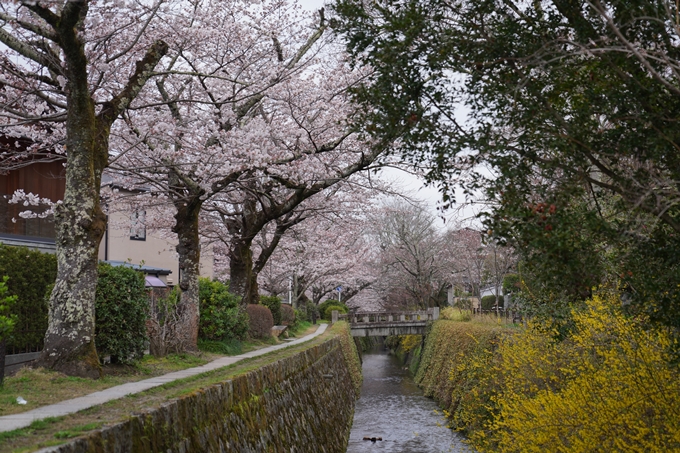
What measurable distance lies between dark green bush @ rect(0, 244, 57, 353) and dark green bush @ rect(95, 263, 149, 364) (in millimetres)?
1393

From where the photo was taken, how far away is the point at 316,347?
16.8 metres

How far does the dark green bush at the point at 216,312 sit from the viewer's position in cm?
1550

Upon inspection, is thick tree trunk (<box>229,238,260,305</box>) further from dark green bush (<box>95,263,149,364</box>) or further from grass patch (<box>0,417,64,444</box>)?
grass patch (<box>0,417,64,444</box>)

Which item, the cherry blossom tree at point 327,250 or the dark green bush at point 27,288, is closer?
the dark green bush at point 27,288

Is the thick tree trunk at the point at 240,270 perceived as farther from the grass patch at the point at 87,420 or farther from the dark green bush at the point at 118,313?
the grass patch at the point at 87,420

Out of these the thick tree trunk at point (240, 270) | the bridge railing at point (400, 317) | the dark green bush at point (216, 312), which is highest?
the thick tree trunk at point (240, 270)

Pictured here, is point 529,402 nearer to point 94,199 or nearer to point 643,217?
point 643,217

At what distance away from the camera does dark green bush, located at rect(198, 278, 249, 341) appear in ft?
50.9

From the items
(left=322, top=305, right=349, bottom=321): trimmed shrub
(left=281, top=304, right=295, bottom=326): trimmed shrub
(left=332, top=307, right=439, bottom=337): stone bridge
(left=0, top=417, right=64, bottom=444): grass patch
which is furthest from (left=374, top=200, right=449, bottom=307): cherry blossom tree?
(left=0, top=417, right=64, bottom=444): grass patch

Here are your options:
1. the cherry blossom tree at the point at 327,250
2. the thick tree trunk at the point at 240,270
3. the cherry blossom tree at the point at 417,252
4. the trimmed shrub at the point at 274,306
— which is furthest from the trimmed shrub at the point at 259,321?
the cherry blossom tree at the point at 417,252

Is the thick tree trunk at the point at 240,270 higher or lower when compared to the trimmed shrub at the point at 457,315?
higher

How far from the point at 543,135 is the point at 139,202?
14.9 m

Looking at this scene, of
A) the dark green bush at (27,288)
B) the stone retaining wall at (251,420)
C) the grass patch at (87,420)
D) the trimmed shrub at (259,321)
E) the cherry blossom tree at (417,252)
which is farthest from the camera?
the cherry blossom tree at (417,252)

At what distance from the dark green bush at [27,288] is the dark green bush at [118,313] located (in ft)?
4.57
